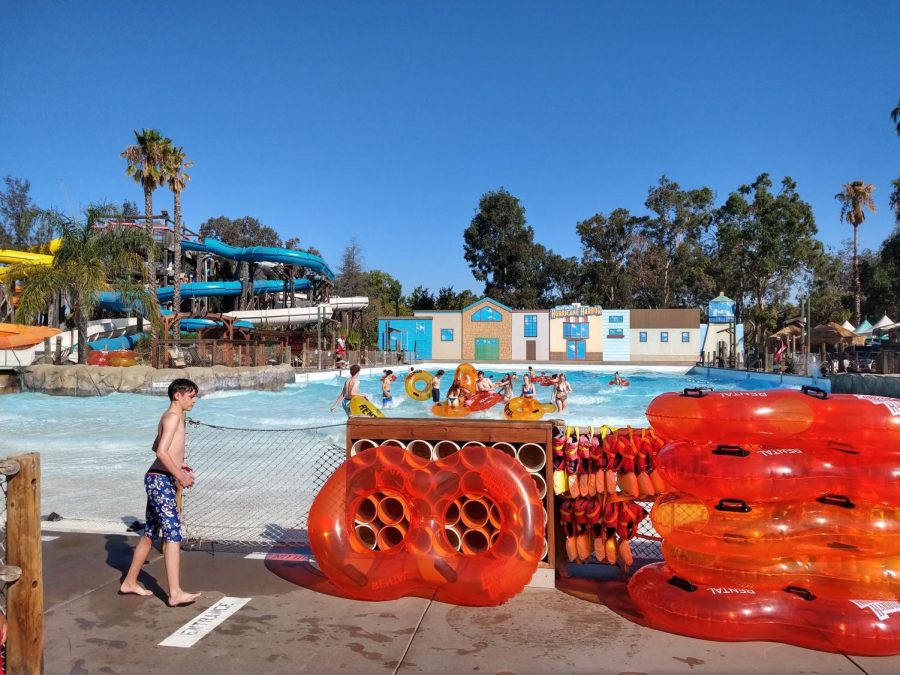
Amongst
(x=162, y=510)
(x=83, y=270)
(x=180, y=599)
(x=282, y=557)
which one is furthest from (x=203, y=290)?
(x=180, y=599)

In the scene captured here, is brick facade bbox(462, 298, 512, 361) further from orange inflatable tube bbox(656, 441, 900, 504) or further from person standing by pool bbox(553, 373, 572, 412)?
orange inflatable tube bbox(656, 441, 900, 504)

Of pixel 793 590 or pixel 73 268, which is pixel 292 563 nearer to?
pixel 793 590

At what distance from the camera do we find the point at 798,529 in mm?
3373

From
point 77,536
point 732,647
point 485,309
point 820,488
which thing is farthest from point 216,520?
point 485,309

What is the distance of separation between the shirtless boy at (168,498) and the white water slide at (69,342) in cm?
2321

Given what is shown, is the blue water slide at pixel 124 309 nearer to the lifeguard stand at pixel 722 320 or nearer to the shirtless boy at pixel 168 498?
the lifeguard stand at pixel 722 320

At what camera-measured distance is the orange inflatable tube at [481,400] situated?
16.2 metres

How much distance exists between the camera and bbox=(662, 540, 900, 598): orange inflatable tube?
329 cm

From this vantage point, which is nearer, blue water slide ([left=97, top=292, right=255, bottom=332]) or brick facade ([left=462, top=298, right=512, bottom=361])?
blue water slide ([left=97, top=292, right=255, bottom=332])

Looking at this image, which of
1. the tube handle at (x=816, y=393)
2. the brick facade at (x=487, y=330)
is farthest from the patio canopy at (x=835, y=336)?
the tube handle at (x=816, y=393)

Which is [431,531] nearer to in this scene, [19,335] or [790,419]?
[790,419]

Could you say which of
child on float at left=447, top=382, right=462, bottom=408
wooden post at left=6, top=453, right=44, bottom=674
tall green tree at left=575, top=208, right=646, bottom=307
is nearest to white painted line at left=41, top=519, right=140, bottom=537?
wooden post at left=6, top=453, right=44, bottom=674

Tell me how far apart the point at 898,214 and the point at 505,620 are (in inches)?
1736

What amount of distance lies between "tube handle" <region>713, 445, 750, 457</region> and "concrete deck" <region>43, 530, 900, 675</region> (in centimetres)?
94
